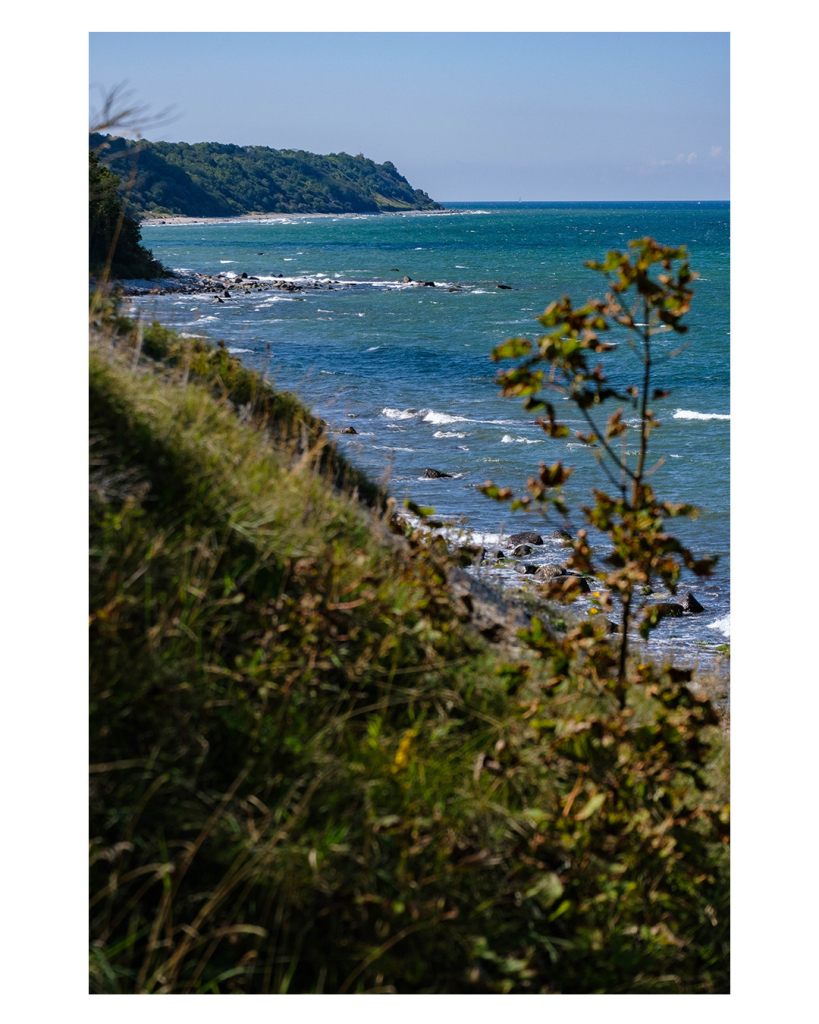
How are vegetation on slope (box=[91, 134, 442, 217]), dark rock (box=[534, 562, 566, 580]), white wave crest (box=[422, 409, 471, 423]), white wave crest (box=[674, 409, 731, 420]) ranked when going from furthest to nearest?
vegetation on slope (box=[91, 134, 442, 217])
white wave crest (box=[674, 409, 731, 420])
white wave crest (box=[422, 409, 471, 423])
dark rock (box=[534, 562, 566, 580])

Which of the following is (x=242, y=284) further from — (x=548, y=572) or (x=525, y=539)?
(x=548, y=572)

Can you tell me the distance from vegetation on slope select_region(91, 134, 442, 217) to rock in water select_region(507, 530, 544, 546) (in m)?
90.0

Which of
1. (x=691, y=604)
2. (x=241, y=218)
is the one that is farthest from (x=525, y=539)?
(x=241, y=218)

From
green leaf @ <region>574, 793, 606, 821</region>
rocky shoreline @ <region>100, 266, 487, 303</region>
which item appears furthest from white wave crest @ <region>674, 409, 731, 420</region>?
green leaf @ <region>574, 793, 606, 821</region>

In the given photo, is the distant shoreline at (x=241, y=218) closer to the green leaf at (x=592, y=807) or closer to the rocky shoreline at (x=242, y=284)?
the rocky shoreline at (x=242, y=284)

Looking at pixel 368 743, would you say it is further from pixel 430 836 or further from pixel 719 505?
pixel 719 505

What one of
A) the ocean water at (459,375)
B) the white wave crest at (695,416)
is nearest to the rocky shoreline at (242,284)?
the ocean water at (459,375)

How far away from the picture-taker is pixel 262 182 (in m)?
142

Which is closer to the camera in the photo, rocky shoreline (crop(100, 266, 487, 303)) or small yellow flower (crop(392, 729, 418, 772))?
small yellow flower (crop(392, 729, 418, 772))

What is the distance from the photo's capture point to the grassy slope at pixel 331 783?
244 centimetres

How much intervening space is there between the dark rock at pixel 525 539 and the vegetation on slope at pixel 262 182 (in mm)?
90014

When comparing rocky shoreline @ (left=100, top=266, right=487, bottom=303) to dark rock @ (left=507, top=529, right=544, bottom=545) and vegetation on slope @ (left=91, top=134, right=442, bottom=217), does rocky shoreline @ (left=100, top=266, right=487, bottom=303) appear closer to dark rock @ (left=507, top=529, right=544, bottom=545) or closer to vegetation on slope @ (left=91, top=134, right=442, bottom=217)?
dark rock @ (left=507, top=529, right=544, bottom=545)

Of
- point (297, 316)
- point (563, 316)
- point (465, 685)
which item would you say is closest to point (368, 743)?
point (465, 685)

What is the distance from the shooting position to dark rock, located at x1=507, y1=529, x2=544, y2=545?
1408cm
